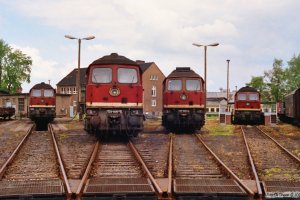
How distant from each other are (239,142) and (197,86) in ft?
17.6

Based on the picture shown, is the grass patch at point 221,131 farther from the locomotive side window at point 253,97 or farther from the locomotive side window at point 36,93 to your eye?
the locomotive side window at point 36,93

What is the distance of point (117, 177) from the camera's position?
10.2 metres

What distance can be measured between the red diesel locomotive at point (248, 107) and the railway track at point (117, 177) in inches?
752

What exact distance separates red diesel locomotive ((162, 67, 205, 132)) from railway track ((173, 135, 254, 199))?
706cm

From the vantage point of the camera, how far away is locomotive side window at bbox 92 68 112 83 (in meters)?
17.3

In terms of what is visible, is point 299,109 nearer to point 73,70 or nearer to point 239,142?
point 239,142

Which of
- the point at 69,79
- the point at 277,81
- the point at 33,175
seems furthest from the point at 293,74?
the point at 33,175

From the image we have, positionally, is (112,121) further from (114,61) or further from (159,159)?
(159,159)

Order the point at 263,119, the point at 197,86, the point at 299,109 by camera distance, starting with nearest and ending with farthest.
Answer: the point at 197,86
the point at 299,109
the point at 263,119

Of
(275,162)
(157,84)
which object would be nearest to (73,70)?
(157,84)

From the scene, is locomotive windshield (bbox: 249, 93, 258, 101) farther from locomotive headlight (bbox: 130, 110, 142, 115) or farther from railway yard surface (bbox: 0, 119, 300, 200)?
locomotive headlight (bbox: 130, 110, 142, 115)

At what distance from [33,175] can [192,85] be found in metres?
13.3

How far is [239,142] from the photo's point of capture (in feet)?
59.0

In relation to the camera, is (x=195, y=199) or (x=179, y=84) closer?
(x=195, y=199)
